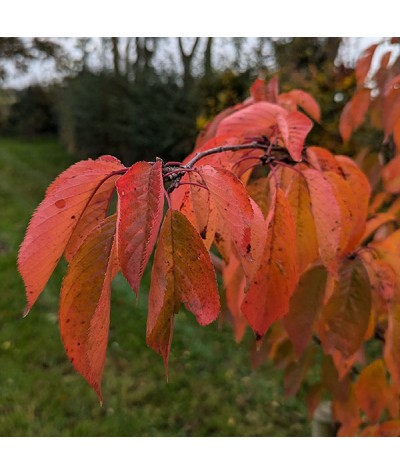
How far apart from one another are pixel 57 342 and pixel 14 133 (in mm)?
6566

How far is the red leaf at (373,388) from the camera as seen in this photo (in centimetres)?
76

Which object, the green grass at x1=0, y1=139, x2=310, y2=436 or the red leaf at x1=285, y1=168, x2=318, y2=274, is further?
the green grass at x1=0, y1=139, x2=310, y2=436

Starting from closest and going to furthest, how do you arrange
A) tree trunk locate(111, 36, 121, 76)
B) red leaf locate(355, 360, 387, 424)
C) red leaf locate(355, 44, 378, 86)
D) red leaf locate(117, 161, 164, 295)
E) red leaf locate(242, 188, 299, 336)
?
red leaf locate(117, 161, 164, 295) → red leaf locate(242, 188, 299, 336) → red leaf locate(355, 360, 387, 424) → red leaf locate(355, 44, 378, 86) → tree trunk locate(111, 36, 121, 76)

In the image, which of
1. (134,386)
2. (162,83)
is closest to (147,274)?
(134,386)

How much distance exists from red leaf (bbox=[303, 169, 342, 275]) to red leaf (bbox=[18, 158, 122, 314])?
19 centimetres

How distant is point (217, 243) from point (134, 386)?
1.87 m

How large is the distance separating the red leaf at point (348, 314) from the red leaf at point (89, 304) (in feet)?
1.09

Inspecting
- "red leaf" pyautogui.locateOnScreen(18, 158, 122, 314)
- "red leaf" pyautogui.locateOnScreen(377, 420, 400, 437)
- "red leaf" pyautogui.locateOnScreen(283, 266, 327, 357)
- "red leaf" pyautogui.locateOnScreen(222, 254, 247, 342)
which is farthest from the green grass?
"red leaf" pyautogui.locateOnScreen(18, 158, 122, 314)

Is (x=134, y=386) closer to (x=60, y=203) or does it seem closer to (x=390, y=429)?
(x=390, y=429)

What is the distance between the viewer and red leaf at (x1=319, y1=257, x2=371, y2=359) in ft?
1.82

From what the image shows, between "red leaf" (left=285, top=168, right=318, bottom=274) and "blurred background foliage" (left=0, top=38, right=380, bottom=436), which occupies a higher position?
"red leaf" (left=285, top=168, right=318, bottom=274)

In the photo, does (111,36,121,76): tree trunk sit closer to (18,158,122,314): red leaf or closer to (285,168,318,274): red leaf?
(285,168,318,274): red leaf

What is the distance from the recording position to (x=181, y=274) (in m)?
0.31

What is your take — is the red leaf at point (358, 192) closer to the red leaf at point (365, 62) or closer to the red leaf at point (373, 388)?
the red leaf at point (373, 388)
